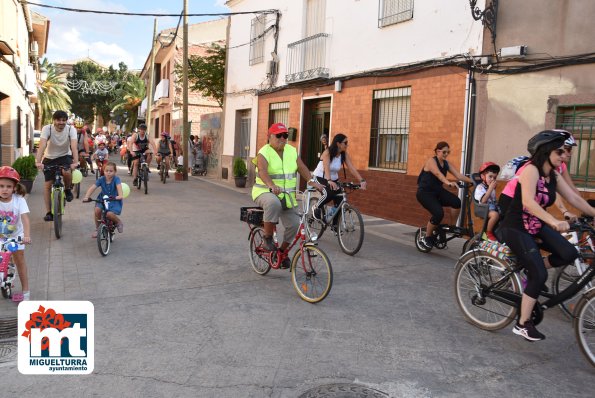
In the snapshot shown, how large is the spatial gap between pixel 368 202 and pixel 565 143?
815cm

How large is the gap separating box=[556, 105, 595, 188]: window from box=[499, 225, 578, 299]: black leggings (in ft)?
15.1

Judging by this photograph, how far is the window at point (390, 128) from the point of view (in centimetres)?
1145

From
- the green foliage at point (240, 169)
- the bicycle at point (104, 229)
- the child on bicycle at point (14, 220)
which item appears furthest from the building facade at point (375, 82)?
the child on bicycle at point (14, 220)

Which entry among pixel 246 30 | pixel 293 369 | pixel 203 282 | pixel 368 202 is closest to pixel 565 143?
pixel 293 369

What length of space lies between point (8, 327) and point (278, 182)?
2.80m

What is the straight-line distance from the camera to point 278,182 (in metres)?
5.58

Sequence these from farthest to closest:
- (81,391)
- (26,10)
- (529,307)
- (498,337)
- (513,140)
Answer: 1. (26,10)
2. (513,140)
3. (498,337)
4. (529,307)
5. (81,391)

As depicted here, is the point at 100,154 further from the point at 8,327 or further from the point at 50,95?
the point at 50,95

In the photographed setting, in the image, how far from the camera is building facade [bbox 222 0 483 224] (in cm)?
1012

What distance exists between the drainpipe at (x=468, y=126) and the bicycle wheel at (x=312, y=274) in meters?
5.09

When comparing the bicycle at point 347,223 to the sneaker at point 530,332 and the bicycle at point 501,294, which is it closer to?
A: the bicycle at point 501,294

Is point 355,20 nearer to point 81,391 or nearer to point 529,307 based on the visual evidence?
point 529,307

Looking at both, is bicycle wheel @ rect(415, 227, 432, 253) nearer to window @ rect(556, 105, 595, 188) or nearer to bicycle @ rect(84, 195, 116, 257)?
window @ rect(556, 105, 595, 188)

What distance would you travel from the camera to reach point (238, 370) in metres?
3.67
